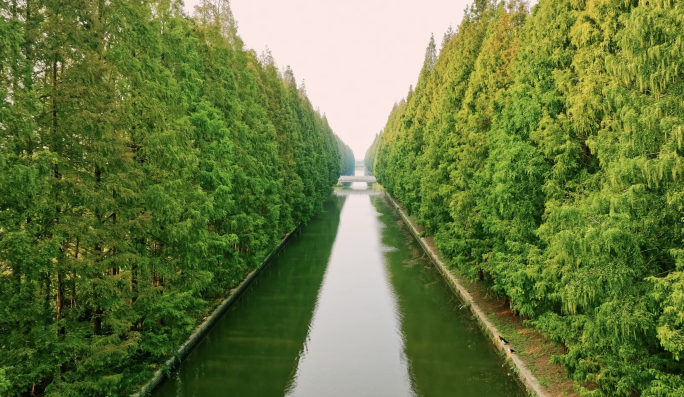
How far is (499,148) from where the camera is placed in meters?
14.8

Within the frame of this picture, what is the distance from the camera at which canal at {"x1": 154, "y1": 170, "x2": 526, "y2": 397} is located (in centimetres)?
1301

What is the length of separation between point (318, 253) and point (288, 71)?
21.2 m

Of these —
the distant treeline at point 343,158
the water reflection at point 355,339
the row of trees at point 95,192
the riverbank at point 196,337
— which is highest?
the distant treeline at point 343,158

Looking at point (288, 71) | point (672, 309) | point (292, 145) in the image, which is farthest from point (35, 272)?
point (288, 71)

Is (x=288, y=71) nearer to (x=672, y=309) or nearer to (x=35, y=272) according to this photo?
(x=35, y=272)

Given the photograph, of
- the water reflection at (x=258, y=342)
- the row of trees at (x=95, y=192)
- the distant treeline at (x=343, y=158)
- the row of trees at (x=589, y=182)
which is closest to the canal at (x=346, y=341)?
the water reflection at (x=258, y=342)

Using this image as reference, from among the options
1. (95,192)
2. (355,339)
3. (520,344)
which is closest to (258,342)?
(355,339)

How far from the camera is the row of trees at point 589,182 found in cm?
746

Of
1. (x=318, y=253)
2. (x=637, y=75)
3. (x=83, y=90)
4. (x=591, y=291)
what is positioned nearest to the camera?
(x=637, y=75)

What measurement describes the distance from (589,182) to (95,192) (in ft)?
40.1

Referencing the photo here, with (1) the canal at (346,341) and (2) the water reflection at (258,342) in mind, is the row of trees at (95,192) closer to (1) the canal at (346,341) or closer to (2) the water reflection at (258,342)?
(2) the water reflection at (258,342)

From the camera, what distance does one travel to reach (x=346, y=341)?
655 inches

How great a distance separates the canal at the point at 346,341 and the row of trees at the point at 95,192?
2.55m

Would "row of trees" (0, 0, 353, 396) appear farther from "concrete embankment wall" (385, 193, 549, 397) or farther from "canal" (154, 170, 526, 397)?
"concrete embankment wall" (385, 193, 549, 397)
